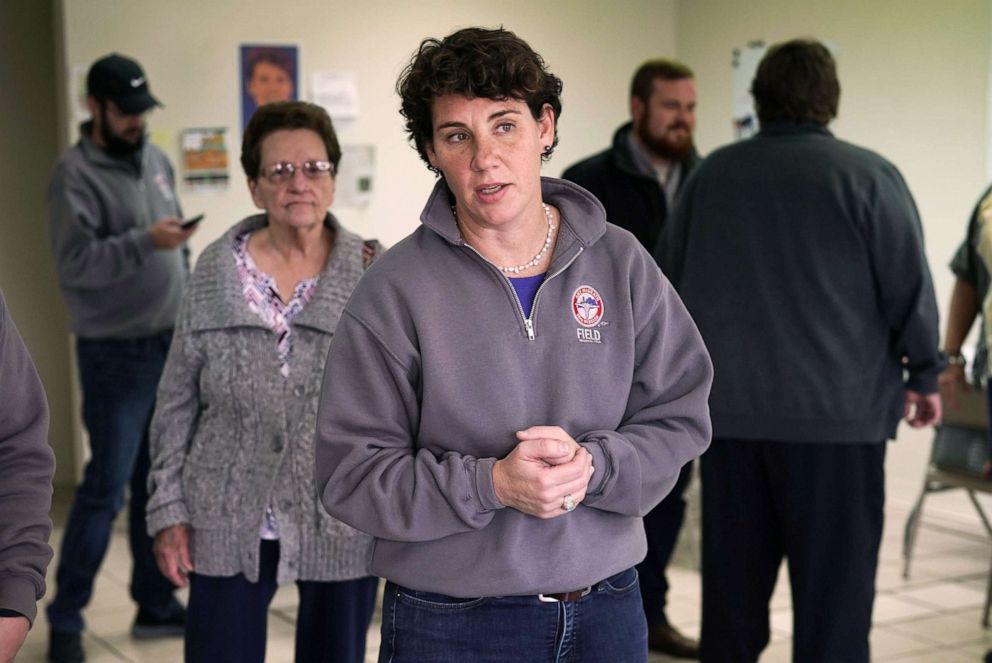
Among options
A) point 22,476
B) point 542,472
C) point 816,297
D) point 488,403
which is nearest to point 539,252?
point 488,403

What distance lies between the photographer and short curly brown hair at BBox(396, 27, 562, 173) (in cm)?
177

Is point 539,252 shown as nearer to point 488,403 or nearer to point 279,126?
point 488,403

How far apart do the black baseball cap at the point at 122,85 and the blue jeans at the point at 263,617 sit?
1952mm

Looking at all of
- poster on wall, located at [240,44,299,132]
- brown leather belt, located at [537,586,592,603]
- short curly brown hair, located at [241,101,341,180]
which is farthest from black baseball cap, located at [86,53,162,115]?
brown leather belt, located at [537,586,592,603]

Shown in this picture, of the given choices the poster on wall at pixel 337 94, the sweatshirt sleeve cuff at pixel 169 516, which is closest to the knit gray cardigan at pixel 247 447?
→ the sweatshirt sleeve cuff at pixel 169 516

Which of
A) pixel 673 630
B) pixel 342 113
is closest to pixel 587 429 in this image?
pixel 673 630

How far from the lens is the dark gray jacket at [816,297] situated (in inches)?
118

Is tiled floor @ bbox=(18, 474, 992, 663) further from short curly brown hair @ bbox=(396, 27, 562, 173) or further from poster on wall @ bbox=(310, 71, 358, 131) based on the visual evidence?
short curly brown hair @ bbox=(396, 27, 562, 173)

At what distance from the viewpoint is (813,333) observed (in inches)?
118

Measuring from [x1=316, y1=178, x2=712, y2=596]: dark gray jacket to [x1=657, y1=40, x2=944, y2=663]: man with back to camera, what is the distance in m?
1.24

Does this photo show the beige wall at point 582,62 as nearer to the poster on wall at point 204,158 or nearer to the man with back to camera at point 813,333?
the poster on wall at point 204,158

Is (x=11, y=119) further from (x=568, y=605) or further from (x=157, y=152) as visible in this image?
(x=568, y=605)

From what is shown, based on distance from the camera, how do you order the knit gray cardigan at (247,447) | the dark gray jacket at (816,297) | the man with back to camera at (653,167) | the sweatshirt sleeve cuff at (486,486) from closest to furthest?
the sweatshirt sleeve cuff at (486,486) < the knit gray cardigan at (247,447) < the dark gray jacket at (816,297) < the man with back to camera at (653,167)

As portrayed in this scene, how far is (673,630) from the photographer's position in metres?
4.00
